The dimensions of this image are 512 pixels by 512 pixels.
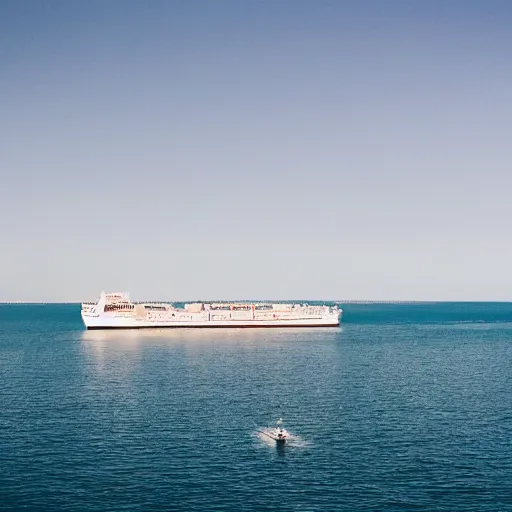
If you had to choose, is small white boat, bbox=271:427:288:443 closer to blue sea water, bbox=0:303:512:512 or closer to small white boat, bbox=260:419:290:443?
small white boat, bbox=260:419:290:443

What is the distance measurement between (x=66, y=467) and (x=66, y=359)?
10346 cm

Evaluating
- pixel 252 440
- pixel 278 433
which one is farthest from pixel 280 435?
pixel 252 440

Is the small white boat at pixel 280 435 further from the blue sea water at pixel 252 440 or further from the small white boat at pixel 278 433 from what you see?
the blue sea water at pixel 252 440

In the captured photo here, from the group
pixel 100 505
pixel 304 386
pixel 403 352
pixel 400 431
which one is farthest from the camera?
pixel 403 352

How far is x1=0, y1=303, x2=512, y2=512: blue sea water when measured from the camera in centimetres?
6794

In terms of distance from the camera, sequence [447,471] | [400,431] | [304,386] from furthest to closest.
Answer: [304,386]
[400,431]
[447,471]

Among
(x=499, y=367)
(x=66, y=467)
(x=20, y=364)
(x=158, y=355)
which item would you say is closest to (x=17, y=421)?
(x=66, y=467)

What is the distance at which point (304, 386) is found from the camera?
131250 mm

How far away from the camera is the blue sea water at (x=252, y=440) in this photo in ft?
223

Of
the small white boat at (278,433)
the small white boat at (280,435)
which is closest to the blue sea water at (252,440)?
the small white boat at (280,435)

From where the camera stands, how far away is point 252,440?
87.8m

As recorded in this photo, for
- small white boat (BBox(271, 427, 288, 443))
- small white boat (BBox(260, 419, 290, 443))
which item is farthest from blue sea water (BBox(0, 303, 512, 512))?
small white boat (BBox(260, 419, 290, 443))

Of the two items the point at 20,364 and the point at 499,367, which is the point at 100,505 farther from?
the point at 499,367

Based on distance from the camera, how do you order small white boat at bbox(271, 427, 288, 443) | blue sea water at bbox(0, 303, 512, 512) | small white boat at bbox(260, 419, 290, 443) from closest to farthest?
blue sea water at bbox(0, 303, 512, 512) < small white boat at bbox(271, 427, 288, 443) < small white boat at bbox(260, 419, 290, 443)
